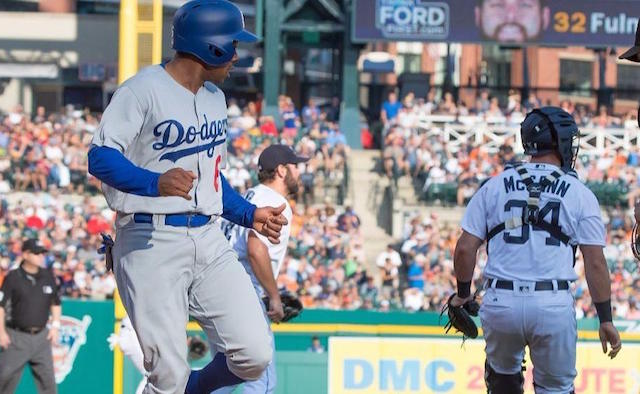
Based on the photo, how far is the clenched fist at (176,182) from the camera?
506 centimetres

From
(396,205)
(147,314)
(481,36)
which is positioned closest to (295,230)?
(396,205)

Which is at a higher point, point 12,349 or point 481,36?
point 481,36

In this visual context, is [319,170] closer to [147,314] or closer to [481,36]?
[481,36]

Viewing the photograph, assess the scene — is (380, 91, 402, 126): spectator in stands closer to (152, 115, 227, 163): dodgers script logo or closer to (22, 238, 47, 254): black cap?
(22, 238, 47, 254): black cap

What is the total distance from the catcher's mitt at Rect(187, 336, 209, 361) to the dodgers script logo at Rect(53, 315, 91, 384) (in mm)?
2195

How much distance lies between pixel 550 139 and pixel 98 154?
2.66 meters

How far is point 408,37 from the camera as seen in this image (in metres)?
24.6

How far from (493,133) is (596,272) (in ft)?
57.0

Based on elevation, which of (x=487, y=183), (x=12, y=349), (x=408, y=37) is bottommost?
(x=12, y=349)

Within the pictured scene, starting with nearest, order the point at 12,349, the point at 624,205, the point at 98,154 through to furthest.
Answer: the point at 98,154
the point at 12,349
the point at 624,205

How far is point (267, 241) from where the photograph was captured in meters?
8.06

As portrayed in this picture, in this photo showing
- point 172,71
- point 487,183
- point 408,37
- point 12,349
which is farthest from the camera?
point 408,37

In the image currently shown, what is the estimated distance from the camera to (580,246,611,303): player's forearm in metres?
6.68

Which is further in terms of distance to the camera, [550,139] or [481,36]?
[481,36]
